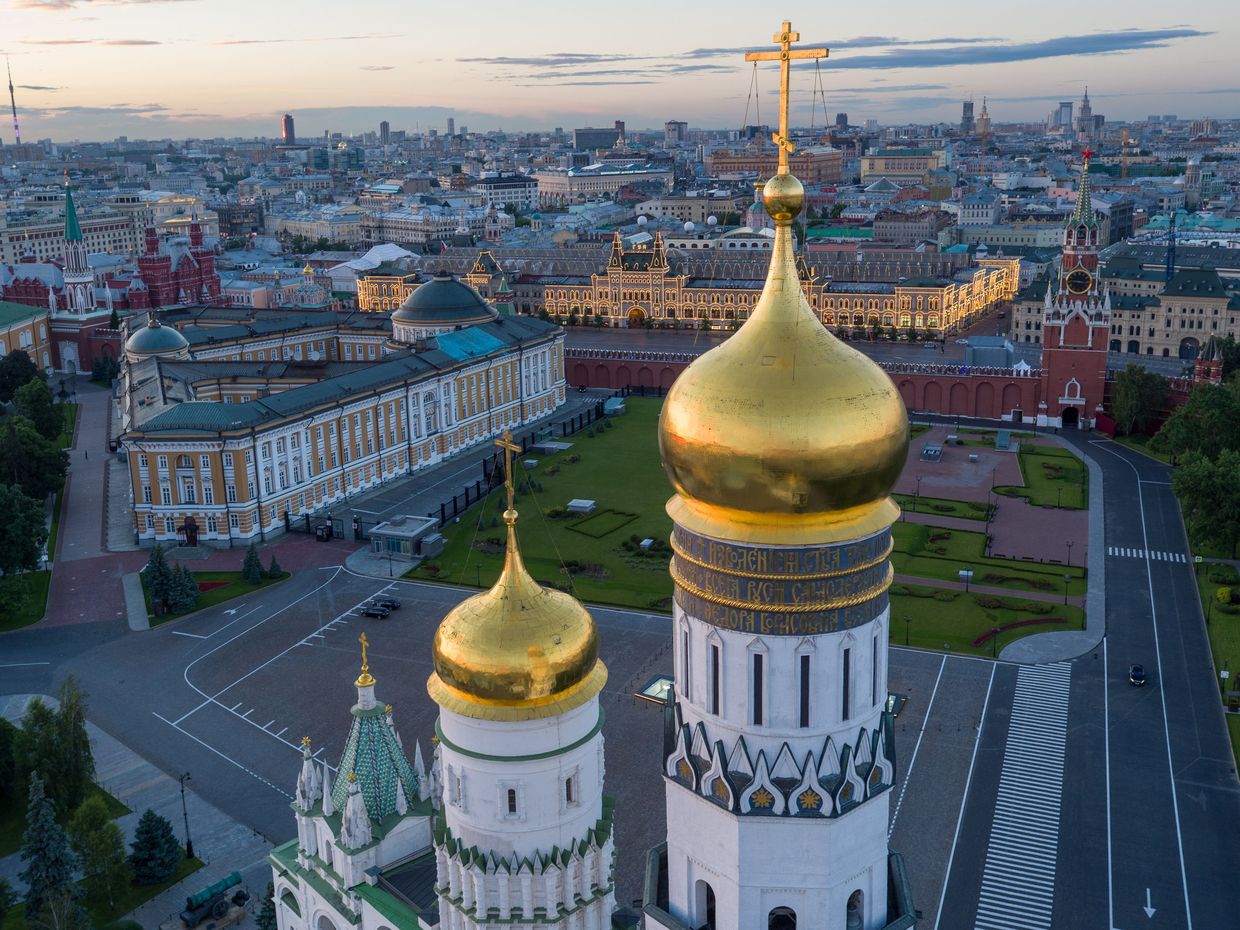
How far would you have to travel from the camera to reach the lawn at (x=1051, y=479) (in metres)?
59.8

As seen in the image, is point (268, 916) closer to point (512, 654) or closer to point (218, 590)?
point (512, 654)

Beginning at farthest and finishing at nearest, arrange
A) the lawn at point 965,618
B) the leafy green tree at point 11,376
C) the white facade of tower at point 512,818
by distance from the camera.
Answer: the leafy green tree at point 11,376 → the lawn at point 965,618 → the white facade of tower at point 512,818

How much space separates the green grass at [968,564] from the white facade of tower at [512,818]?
31236 mm

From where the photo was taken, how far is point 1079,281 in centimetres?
7406

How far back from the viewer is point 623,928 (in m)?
21.9

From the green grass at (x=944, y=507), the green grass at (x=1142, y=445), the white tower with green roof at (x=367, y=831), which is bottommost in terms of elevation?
the green grass at (x=1142, y=445)

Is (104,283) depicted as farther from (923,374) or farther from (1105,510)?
(1105,510)

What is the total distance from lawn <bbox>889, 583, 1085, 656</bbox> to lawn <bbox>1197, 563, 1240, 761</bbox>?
467 centimetres

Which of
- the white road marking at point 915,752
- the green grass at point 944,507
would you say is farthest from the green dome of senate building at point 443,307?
the white road marking at point 915,752

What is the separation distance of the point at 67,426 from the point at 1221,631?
69.7m

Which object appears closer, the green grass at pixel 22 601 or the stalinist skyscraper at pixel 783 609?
the stalinist skyscraper at pixel 783 609

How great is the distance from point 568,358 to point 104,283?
179ft

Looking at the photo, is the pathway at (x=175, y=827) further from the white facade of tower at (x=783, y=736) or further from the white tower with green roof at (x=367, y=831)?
the white facade of tower at (x=783, y=736)

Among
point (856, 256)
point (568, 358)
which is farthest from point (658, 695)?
point (856, 256)
